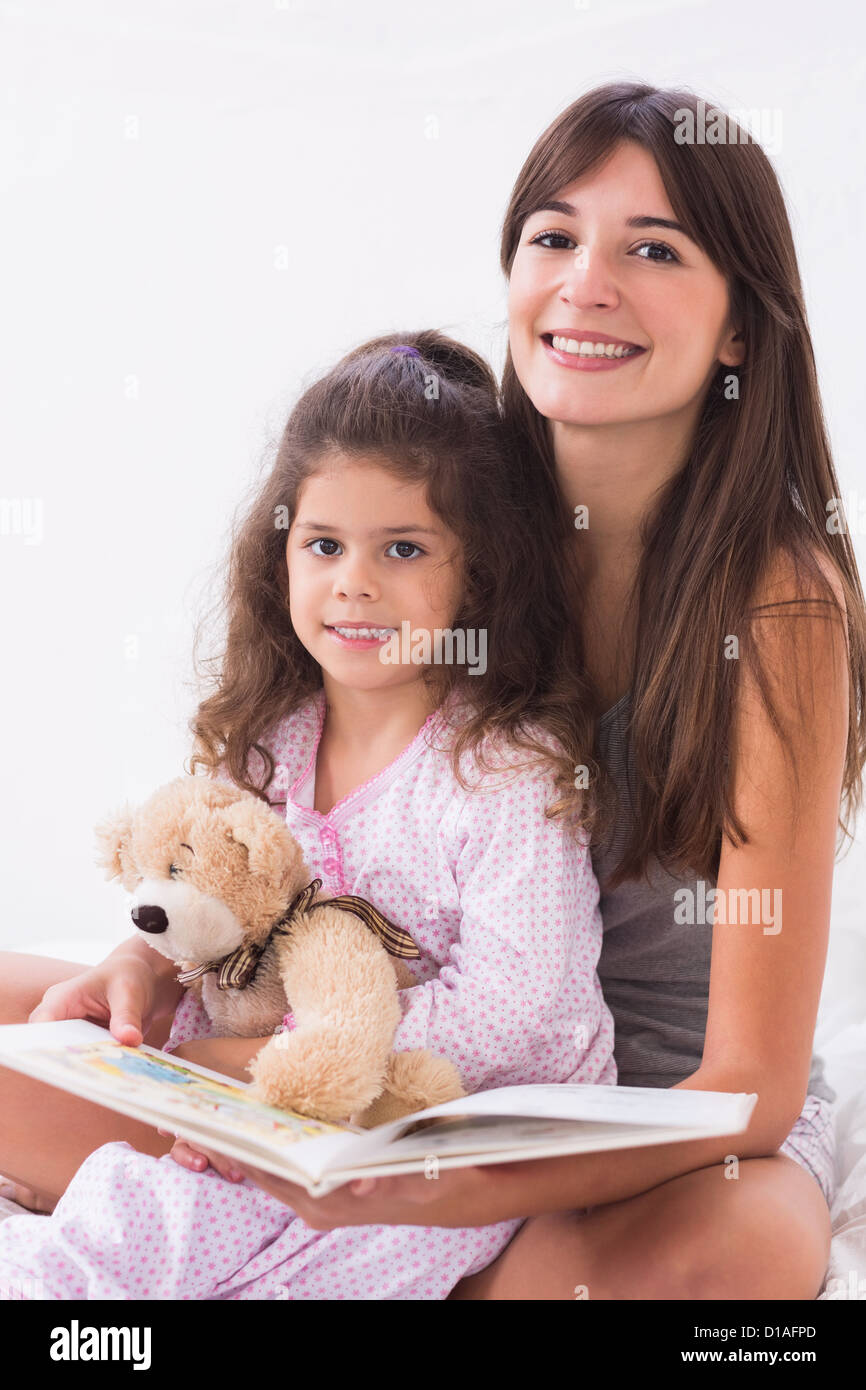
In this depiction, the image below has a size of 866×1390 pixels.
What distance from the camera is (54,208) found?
2.34 meters

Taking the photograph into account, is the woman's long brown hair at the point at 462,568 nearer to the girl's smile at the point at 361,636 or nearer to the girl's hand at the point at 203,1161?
the girl's smile at the point at 361,636

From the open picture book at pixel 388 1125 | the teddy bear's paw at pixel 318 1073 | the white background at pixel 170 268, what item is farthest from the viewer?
the white background at pixel 170 268

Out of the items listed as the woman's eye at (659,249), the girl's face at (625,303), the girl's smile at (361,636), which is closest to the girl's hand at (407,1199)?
the girl's smile at (361,636)

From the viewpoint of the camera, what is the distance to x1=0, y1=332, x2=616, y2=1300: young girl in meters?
1.10

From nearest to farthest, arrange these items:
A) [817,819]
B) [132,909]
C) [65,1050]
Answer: [65,1050] → [132,909] → [817,819]

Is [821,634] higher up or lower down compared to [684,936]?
higher up

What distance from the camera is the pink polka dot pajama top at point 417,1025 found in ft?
3.53

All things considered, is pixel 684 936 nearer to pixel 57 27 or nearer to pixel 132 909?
pixel 132 909

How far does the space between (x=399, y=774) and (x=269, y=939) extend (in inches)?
8.8

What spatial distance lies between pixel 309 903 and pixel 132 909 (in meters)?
0.15

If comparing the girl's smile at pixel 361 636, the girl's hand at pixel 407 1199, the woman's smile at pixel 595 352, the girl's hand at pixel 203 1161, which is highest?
the woman's smile at pixel 595 352

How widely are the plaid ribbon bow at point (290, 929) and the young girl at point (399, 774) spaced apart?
5cm

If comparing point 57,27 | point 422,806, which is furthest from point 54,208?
point 422,806

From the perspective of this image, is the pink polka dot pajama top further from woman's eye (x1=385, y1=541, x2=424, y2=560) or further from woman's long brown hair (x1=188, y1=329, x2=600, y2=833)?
woman's eye (x1=385, y1=541, x2=424, y2=560)
